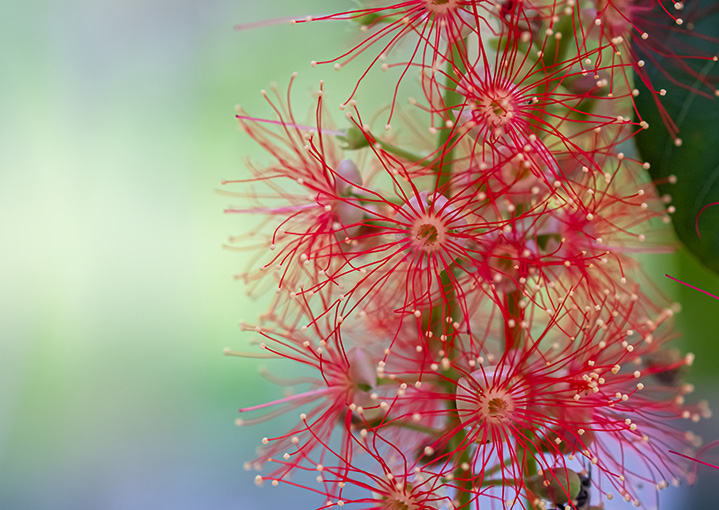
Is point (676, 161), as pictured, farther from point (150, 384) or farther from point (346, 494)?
point (150, 384)

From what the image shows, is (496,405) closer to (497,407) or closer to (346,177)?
(497,407)

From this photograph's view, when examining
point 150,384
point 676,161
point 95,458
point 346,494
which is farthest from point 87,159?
point 676,161

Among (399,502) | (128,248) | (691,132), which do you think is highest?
(128,248)

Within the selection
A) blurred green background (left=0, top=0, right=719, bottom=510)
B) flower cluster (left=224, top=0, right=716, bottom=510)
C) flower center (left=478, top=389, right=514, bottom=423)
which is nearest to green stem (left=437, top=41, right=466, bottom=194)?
flower cluster (left=224, top=0, right=716, bottom=510)

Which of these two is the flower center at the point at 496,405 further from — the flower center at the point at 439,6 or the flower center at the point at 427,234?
the flower center at the point at 439,6

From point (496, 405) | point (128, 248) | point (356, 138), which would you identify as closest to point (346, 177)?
point (356, 138)

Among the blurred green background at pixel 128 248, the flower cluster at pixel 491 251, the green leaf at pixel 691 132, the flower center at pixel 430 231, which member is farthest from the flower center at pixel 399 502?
the blurred green background at pixel 128 248
